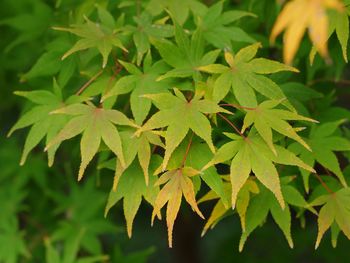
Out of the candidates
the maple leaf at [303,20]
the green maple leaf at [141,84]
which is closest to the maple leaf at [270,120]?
the green maple leaf at [141,84]

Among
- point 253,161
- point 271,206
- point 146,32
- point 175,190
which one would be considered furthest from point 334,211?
point 146,32

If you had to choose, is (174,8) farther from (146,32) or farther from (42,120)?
(42,120)

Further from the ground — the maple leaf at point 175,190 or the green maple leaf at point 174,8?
the green maple leaf at point 174,8

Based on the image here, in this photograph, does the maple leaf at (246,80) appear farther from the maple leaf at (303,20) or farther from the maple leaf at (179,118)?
the maple leaf at (303,20)

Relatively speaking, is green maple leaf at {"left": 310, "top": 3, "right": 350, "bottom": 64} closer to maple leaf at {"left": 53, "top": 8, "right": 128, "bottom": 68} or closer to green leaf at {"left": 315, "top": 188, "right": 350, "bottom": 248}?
green leaf at {"left": 315, "top": 188, "right": 350, "bottom": 248}

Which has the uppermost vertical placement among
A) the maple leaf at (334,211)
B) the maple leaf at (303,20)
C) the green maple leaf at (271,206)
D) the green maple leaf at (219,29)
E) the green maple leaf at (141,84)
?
the maple leaf at (303,20)

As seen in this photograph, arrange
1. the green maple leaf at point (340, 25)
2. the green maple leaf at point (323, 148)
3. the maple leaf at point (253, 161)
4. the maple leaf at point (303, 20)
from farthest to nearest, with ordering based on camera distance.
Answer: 1. the green maple leaf at point (323, 148)
2. the green maple leaf at point (340, 25)
3. the maple leaf at point (253, 161)
4. the maple leaf at point (303, 20)

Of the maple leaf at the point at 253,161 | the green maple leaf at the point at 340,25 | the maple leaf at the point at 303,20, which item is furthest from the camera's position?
the green maple leaf at the point at 340,25

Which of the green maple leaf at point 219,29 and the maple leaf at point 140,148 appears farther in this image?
the green maple leaf at point 219,29
